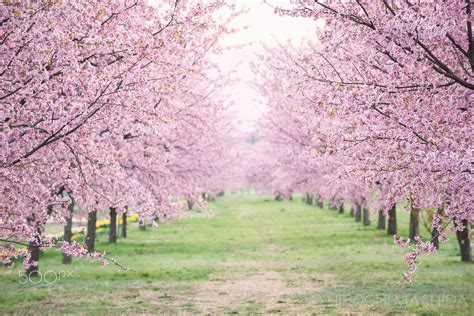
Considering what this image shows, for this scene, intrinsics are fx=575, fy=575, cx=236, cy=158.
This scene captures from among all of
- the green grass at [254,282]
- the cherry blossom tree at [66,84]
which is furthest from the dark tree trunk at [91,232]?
the cherry blossom tree at [66,84]

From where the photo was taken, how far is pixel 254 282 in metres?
16.7

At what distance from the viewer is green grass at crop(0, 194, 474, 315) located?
12.9 m

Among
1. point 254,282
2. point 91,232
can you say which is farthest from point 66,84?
point 91,232

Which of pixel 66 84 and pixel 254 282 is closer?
pixel 66 84

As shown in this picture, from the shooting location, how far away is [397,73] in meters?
9.91

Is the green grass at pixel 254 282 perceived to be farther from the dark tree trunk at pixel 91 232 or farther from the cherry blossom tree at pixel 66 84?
the cherry blossom tree at pixel 66 84

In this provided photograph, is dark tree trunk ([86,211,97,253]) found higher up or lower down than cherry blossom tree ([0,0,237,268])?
lower down

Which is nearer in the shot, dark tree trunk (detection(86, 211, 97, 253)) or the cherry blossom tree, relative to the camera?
the cherry blossom tree

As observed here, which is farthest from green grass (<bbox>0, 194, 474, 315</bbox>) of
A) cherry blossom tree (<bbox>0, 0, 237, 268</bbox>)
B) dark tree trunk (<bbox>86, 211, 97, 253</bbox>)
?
cherry blossom tree (<bbox>0, 0, 237, 268</bbox>)

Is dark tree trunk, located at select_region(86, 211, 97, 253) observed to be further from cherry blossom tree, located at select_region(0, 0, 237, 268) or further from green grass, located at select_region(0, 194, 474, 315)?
cherry blossom tree, located at select_region(0, 0, 237, 268)

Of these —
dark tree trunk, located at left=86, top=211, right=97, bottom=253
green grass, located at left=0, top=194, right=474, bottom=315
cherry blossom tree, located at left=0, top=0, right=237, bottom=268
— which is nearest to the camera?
cherry blossom tree, located at left=0, top=0, right=237, bottom=268

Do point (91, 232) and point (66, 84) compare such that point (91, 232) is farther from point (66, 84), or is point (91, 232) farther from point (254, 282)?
point (66, 84)

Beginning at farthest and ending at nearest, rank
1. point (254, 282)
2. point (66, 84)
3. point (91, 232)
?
point (91, 232), point (254, 282), point (66, 84)

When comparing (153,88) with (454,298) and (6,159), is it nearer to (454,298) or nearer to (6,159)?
(6,159)
